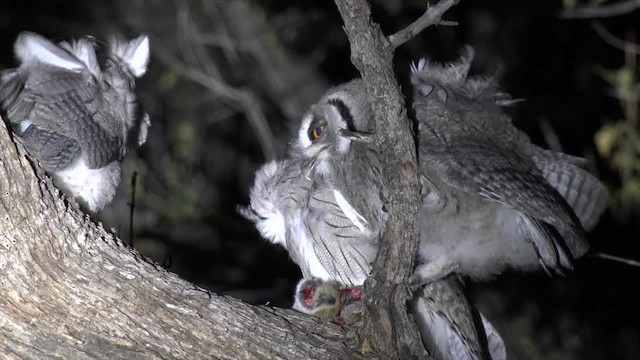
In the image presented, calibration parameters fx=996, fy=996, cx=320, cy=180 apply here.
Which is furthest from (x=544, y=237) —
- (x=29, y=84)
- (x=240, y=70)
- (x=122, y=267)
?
(x=240, y=70)

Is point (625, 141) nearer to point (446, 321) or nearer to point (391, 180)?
point (446, 321)

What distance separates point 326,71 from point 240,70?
0.60 metres

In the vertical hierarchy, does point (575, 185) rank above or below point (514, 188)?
above

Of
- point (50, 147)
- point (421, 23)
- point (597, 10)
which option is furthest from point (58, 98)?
point (597, 10)

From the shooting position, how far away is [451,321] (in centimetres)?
312

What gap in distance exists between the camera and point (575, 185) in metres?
3.29

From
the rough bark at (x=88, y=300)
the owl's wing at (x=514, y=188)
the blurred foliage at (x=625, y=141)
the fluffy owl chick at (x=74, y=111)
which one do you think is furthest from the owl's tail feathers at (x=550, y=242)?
the blurred foliage at (x=625, y=141)

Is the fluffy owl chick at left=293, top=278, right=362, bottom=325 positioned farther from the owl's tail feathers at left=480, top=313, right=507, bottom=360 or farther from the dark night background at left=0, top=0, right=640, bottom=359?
the dark night background at left=0, top=0, right=640, bottom=359

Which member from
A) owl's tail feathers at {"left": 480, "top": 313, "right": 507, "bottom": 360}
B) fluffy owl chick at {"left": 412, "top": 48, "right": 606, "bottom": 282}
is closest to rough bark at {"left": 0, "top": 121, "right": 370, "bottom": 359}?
fluffy owl chick at {"left": 412, "top": 48, "right": 606, "bottom": 282}

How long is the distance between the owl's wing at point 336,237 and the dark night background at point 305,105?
2.08 metres

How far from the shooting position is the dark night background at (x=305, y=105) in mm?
5250

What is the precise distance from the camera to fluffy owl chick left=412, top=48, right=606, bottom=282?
9.03ft

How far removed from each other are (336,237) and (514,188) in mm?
590

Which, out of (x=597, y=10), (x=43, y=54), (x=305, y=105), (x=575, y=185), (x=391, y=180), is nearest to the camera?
(x=391, y=180)
